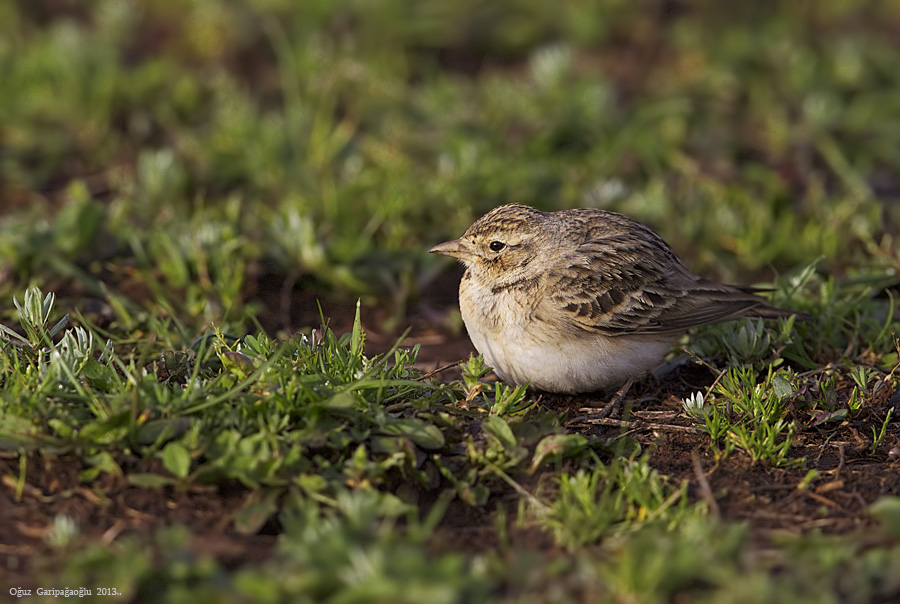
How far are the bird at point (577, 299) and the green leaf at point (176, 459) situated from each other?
1.95m

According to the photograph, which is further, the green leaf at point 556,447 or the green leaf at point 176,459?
the green leaf at point 556,447

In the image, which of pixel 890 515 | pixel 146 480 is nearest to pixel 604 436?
pixel 890 515

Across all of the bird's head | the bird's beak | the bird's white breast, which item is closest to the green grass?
the bird's white breast

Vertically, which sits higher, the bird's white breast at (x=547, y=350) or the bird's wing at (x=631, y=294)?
the bird's wing at (x=631, y=294)

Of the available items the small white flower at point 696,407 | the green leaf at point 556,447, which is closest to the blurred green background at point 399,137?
the green leaf at point 556,447

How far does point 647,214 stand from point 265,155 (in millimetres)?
3171

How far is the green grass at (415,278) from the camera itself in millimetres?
4074

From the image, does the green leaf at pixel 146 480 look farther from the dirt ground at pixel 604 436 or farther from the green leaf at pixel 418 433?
the green leaf at pixel 418 433

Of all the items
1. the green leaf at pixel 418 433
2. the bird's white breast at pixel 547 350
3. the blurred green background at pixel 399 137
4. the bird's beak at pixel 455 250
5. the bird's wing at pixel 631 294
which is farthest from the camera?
the blurred green background at pixel 399 137

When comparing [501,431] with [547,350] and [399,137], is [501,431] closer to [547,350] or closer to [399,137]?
[547,350]

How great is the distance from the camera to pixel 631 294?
236 inches

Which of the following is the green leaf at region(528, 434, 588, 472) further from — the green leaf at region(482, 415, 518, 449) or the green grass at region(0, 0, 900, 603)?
the green leaf at region(482, 415, 518, 449)

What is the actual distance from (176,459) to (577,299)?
2.47 m

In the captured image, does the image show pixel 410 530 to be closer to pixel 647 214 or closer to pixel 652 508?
pixel 652 508
